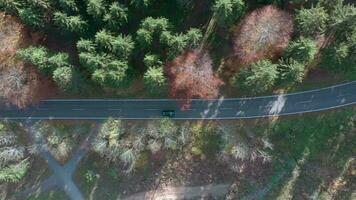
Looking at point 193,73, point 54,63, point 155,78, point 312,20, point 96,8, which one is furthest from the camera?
point 193,73

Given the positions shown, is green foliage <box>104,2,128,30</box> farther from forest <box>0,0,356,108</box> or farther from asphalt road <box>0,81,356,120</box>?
asphalt road <box>0,81,356,120</box>

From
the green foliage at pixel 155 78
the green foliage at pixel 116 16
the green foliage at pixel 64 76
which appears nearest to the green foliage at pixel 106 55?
the green foliage at pixel 116 16

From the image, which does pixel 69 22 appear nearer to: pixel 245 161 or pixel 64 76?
pixel 64 76

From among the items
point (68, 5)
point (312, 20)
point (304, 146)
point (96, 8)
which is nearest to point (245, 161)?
point (304, 146)

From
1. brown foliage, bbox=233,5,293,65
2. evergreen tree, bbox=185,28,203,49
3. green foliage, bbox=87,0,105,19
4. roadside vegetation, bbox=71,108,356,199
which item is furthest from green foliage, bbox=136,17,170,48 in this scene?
roadside vegetation, bbox=71,108,356,199

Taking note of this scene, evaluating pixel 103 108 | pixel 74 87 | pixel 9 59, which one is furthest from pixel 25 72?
pixel 103 108

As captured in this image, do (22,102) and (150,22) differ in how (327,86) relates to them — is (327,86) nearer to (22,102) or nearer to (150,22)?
(150,22)
